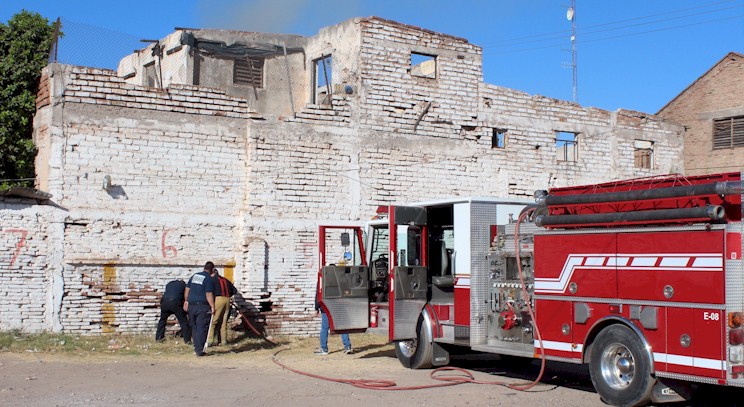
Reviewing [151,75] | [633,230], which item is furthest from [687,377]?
[151,75]

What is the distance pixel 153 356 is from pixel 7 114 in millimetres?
10137

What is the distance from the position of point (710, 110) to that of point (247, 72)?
40.0 ft

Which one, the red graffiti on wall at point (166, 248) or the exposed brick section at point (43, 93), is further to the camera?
the red graffiti on wall at point (166, 248)

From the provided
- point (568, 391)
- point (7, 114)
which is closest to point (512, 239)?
point (568, 391)

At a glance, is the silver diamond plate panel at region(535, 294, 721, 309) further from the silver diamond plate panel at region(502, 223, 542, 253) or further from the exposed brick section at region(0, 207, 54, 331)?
the exposed brick section at region(0, 207, 54, 331)

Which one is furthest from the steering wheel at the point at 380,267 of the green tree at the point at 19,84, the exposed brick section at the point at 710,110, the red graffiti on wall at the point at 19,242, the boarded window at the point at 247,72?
the exposed brick section at the point at 710,110

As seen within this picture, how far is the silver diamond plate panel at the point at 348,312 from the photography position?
14.4 m

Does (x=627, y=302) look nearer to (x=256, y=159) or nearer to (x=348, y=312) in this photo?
(x=348, y=312)

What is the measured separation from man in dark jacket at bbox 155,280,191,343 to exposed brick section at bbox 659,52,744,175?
1414 centimetres

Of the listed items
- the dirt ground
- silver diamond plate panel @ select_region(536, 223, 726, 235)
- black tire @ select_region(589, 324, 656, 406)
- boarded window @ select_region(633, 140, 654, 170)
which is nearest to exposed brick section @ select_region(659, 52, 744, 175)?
boarded window @ select_region(633, 140, 654, 170)

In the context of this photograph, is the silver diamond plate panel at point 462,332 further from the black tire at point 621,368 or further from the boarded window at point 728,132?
the boarded window at point 728,132

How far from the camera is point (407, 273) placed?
45.1 ft

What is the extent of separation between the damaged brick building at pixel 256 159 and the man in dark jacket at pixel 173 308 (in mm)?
636

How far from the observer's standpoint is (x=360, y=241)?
49.9 feet
